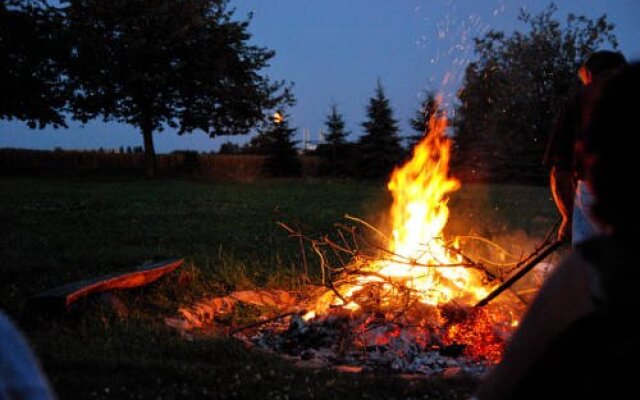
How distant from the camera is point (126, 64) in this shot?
31734mm

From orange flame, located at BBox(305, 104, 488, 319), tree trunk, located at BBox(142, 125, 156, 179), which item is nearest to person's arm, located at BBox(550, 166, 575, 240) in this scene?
orange flame, located at BBox(305, 104, 488, 319)

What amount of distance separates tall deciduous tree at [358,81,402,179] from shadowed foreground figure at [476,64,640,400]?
35977 millimetres

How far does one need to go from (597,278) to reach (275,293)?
6.21 m

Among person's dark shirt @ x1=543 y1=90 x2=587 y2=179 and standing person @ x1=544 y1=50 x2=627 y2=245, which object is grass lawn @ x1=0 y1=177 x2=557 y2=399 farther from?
person's dark shirt @ x1=543 y1=90 x2=587 y2=179

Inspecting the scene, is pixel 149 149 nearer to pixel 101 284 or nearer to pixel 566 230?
pixel 101 284

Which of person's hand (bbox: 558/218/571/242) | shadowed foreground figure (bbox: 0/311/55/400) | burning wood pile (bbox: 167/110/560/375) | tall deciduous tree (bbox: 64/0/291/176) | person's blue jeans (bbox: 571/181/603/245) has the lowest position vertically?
burning wood pile (bbox: 167/110/560/375)

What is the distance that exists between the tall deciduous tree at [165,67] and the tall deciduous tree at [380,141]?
5060 millimetres

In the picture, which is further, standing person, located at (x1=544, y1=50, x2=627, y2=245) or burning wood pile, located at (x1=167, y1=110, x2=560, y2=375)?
burning wood pile, located at (x1=167, y1=110, x2=560, y2=375)

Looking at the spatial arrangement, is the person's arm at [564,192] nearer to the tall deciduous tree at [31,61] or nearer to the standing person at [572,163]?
the standing person at [572,163]

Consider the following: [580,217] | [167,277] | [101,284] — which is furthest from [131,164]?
[580,217]

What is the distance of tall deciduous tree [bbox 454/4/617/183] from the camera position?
34844 millimetres

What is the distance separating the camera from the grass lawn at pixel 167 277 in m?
4.37

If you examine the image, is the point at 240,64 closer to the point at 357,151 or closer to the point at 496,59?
the point at 357,151

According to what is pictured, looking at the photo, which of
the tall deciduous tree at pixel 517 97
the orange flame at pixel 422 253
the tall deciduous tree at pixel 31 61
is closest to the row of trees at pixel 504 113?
the tall deciduous tree at pixel 517 97
